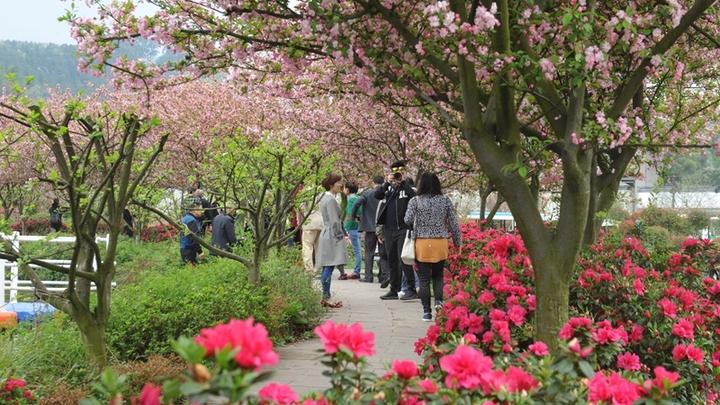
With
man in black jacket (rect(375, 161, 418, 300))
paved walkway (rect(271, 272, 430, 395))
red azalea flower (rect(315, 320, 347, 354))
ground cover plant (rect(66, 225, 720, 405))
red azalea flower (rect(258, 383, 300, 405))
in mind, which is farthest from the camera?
man in black jacket (rect(375, 161, 418, 300))

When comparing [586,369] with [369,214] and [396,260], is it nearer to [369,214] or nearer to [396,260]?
[396,260]

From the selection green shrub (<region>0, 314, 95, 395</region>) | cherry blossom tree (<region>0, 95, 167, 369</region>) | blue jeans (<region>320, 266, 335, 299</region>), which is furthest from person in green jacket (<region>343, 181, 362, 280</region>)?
cherry blossom tree (<region>0, 95, 167, 369</region>)

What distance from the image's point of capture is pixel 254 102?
20.3 m

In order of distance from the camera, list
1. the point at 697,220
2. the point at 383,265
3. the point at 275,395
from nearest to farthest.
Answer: the point at 275,395
the point at 383,265
the point at 697,220

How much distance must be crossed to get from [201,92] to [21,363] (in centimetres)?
2338

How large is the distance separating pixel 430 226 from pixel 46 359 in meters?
4.47

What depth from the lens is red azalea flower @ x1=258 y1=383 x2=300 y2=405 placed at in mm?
2027

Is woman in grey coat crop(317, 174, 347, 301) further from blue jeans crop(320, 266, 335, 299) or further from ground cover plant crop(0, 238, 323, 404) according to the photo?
ground cover plant crop(0, 238, 323, 404)

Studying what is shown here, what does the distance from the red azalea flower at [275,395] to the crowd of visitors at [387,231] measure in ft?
18.3

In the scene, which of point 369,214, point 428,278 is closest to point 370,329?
point 428,278

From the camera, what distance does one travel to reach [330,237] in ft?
36.4

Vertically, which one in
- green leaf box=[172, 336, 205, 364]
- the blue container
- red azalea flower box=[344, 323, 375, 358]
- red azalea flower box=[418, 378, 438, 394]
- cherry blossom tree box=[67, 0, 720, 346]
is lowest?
the blue container

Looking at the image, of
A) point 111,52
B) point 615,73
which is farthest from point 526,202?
point 111,52

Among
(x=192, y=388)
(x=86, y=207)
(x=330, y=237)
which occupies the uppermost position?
(x=86, y=207)
